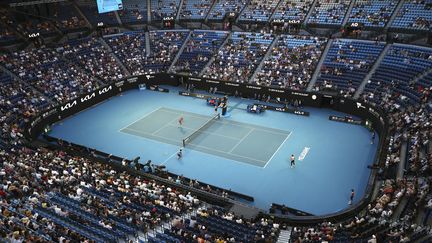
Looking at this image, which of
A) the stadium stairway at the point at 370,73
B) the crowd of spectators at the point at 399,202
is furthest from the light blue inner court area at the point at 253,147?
the stadium stairway at the point at 370,73

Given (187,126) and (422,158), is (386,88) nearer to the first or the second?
(422,158)

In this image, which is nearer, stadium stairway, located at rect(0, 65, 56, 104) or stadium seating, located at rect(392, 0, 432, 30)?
stadium stairway, located at rect(0, 65, 56, 104)

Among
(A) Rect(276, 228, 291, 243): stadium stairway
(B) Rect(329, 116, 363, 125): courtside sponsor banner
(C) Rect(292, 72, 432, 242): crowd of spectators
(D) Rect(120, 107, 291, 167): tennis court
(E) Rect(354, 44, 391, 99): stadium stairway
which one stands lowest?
(D) Rect(120, 107, 291, 167): tennis court

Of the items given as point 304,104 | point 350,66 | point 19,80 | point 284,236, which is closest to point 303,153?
point 304,104

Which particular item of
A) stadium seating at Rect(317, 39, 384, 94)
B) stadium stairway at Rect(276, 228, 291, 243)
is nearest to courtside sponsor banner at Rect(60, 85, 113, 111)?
stadium seating at Rect(317, 39, 384, 94)

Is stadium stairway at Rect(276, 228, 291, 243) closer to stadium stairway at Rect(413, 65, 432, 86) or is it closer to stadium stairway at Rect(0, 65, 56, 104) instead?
stadium stairway at Rect(413, 65, 432, 86)

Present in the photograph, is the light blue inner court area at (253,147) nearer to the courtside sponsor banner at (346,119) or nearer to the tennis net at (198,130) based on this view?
the tennis net at (198,130)

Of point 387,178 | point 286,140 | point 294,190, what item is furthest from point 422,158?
point 286,140
